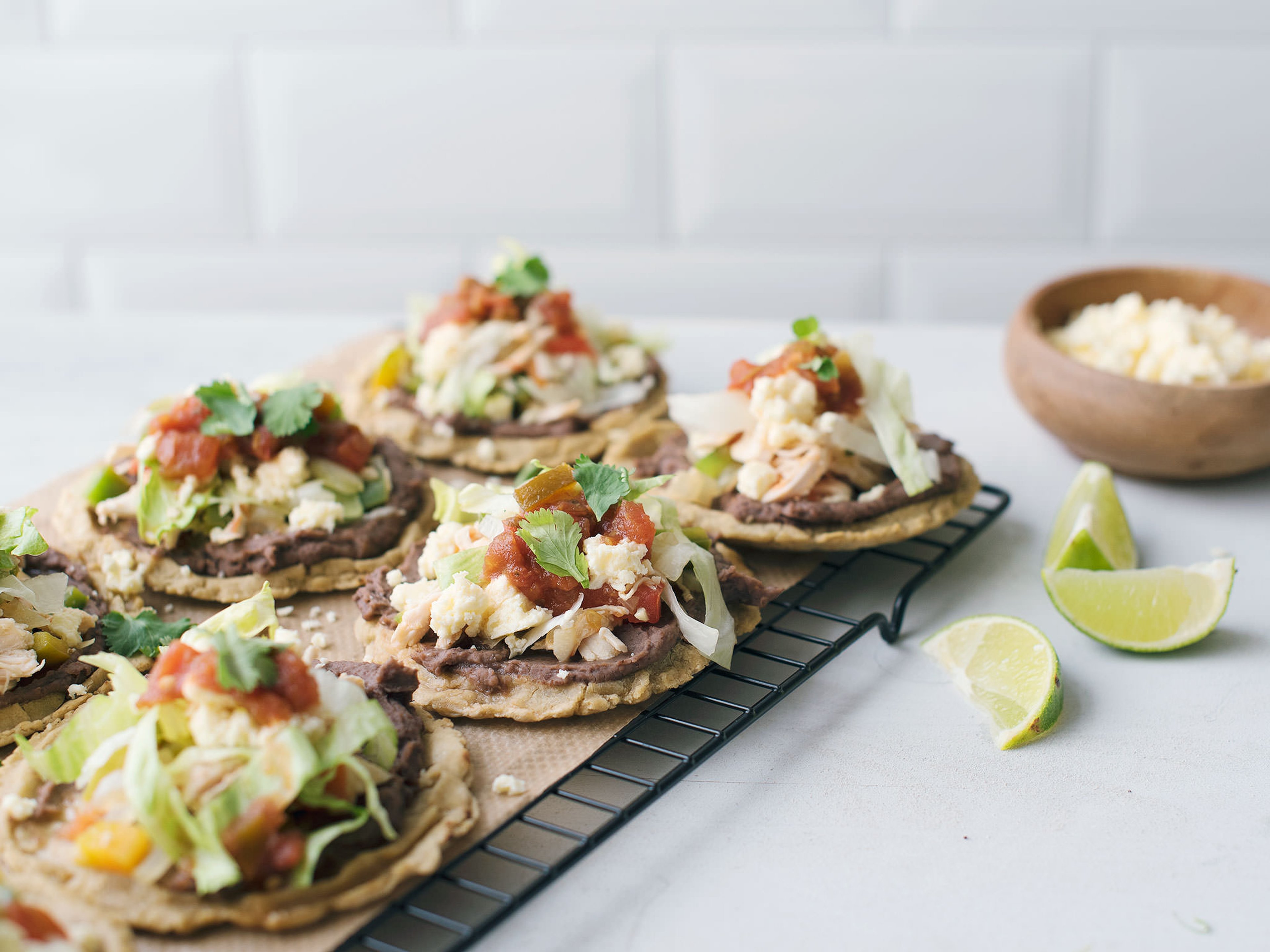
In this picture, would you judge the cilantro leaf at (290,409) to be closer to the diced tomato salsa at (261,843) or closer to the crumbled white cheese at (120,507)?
the crumbled white cheese at (120,507)

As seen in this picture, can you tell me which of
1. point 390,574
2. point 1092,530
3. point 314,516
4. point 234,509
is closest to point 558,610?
point 390,574

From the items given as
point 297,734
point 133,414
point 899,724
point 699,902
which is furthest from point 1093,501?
point 133,414

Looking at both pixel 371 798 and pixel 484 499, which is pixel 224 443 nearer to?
pixel 484 499

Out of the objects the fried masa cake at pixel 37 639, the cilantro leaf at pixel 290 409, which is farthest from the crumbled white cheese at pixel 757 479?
the fried masa cake at pixel 37 639

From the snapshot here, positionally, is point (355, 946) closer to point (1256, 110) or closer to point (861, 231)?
point (861, 231)

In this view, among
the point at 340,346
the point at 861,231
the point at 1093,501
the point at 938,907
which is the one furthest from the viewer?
the point at 861,231
